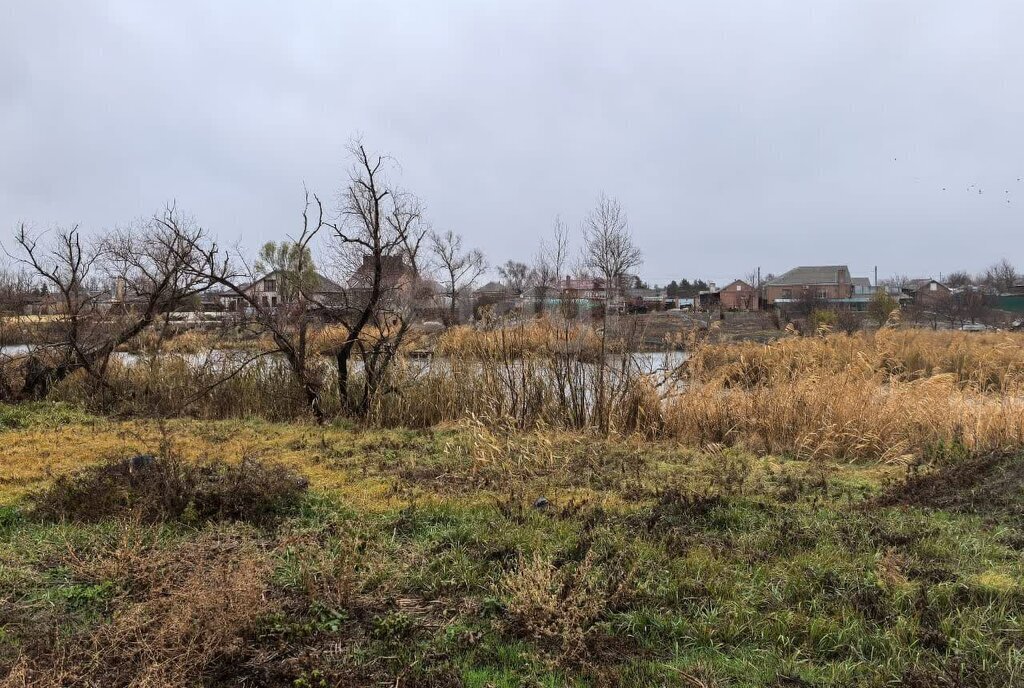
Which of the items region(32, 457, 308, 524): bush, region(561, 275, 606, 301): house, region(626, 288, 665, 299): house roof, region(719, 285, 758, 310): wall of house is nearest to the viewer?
region(32, 457, 308, 524): bush

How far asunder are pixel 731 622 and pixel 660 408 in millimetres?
5103

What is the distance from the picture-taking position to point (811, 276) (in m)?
61.3

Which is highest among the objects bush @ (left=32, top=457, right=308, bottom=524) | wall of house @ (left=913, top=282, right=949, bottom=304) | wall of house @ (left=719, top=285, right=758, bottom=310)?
wall of house @ (left=719, top=285, right=758, bottom=310)

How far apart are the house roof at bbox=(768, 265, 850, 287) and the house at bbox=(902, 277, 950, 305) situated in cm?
559

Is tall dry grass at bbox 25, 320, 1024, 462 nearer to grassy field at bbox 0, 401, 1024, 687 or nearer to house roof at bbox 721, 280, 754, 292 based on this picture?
grassy field at bbox 0, 401, 1024, 687

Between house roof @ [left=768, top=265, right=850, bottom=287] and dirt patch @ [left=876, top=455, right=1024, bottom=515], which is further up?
house roof @ [left=768, top=265, right=850, bottom=287]

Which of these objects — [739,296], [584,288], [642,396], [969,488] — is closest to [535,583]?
[969,488]

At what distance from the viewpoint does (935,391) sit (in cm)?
759

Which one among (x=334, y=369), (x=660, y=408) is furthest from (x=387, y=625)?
(x=334, y=369)

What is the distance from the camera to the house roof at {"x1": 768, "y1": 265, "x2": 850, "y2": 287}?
59594 millimetres

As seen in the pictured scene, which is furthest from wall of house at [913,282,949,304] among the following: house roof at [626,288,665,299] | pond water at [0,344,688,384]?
pond water at [0,344,688,384]

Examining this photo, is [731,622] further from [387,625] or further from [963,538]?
[963,538]

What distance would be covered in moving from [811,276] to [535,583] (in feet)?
213

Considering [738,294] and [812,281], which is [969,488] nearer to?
[738,294]
